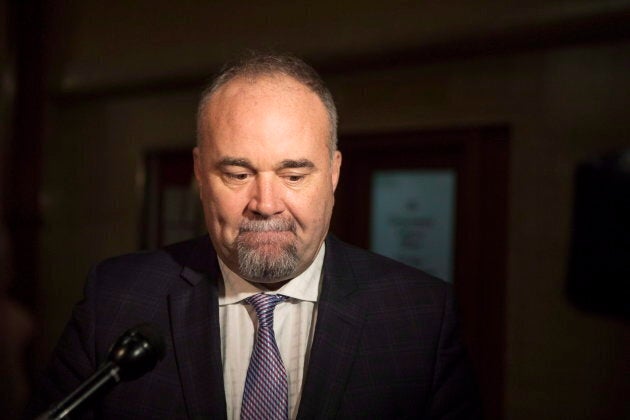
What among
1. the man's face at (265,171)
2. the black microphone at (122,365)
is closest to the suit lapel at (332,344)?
the man's face at (265,171)

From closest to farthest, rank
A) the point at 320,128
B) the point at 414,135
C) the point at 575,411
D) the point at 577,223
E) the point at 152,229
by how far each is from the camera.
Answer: the point at 577,223, the point at 320,128, the point at 575,411, the point at 414,135, the point at 152,229

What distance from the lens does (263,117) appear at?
1.14 meters

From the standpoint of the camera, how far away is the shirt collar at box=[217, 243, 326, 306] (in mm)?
1275

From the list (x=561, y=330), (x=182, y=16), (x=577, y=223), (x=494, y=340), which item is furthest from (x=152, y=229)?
(x=577, y=223)

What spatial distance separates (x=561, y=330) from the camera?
2.58 meters

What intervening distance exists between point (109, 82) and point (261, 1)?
1.16 meters

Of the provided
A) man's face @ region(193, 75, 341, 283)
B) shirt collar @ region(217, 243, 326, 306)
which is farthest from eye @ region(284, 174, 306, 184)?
shirt collar @ region(217, 243, 326, 306)

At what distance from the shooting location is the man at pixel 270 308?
1.16m

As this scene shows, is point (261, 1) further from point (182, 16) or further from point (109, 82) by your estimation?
point (109, 82)

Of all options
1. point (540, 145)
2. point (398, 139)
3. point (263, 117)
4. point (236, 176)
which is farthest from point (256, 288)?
point (398, 139)

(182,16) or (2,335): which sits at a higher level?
(182,16)

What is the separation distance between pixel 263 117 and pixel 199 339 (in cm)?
47

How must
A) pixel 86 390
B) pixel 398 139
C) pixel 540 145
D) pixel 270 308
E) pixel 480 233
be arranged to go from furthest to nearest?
pixel 398 139 < pixel 480 233 < pixel 540 145 < pixel 270 308 < pixel 86 390

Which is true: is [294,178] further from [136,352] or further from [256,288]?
[136,352]
